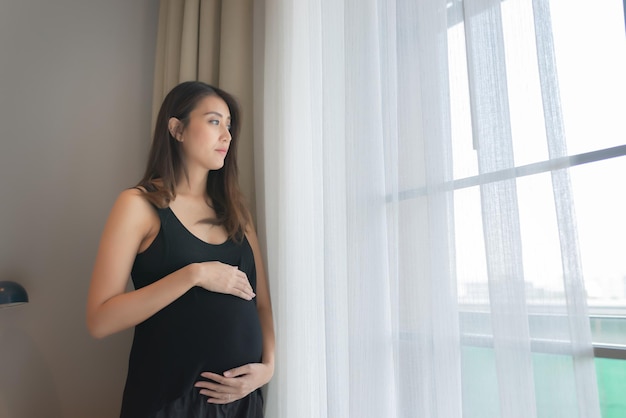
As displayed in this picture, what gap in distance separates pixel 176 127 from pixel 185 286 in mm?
541

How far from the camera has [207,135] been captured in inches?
57.4

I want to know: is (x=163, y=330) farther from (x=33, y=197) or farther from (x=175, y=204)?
(x=33, y=197)

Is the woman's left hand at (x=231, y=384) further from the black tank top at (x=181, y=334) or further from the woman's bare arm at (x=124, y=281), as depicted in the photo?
the woman's bare arm at (x=124, y=281)

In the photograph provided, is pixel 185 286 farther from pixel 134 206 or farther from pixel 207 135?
pixel 207 135

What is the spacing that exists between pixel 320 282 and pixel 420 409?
420 mm

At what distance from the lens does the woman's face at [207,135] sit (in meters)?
1.46

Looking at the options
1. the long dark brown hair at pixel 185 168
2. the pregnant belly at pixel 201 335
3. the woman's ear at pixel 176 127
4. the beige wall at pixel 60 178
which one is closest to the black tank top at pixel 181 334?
the pregnant belly at pixel 201 335

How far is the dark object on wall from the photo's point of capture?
61.7 inches

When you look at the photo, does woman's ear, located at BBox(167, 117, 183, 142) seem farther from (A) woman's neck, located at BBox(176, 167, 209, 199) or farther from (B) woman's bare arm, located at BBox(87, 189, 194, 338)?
(B) woman's bare arm, located at BBox(87, 189, 194, 338)

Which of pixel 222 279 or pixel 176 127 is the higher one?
pixel 176 127

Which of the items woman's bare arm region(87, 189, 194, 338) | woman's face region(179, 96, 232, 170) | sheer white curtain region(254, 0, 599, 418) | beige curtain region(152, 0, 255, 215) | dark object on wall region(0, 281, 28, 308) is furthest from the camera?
beige curtain region(152, 0, 255, 215)

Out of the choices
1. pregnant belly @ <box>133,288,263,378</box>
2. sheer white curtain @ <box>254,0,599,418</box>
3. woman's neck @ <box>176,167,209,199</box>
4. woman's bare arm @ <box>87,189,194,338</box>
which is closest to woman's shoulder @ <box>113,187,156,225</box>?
woman's bare arm @ <box>87,189,194,338</box>

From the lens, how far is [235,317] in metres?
1.32

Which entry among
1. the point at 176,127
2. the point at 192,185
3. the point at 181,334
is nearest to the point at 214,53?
the point at 176,127
